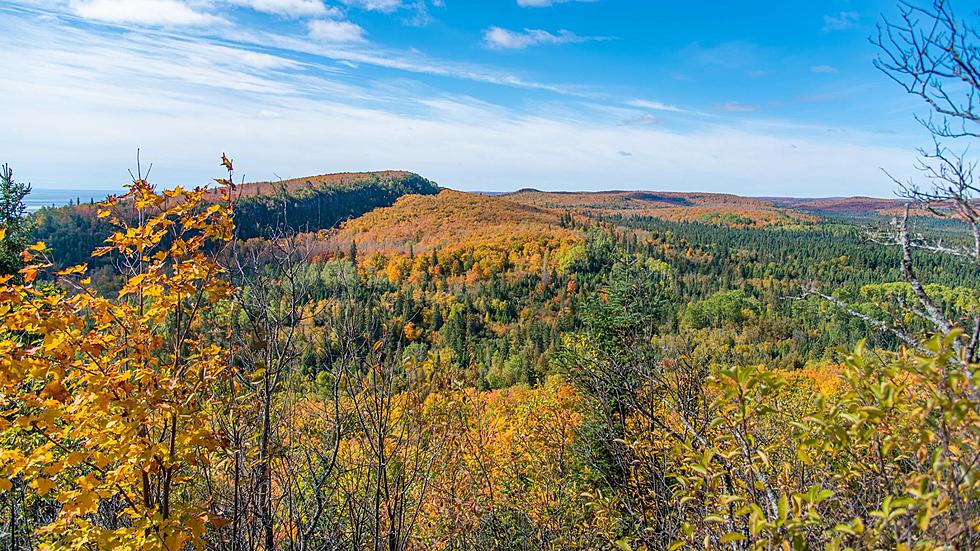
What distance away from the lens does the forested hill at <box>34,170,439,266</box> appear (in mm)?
4973

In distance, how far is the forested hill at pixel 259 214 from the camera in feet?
16.3

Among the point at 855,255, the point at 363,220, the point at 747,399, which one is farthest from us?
the point at 363,220

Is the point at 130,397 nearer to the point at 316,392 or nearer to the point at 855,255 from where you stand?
the point at 316,392

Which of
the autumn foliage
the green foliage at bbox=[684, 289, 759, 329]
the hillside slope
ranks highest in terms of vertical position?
the autumn foliage

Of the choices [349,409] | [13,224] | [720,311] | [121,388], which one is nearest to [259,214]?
[13,224]

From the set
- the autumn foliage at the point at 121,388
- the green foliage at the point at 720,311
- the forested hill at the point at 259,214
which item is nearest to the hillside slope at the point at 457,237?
the forested hill at the point at 259,214

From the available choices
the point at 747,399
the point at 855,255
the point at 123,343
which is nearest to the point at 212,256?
the point at 123,343

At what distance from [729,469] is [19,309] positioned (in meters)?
4.19

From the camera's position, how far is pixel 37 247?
3.26m

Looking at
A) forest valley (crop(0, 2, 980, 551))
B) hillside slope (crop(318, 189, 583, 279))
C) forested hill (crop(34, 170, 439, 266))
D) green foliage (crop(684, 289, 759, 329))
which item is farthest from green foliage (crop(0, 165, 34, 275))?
green foliage (crop(684, 289, 759, 329))

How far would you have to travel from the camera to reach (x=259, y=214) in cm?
3969

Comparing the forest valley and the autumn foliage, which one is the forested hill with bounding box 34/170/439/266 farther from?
the autumn foliage

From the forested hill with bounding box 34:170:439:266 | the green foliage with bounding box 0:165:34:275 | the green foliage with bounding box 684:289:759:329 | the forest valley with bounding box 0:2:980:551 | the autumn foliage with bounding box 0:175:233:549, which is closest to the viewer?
the forest valley with bounding box 0:2:980:551

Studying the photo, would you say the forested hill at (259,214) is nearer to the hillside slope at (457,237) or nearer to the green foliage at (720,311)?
the hillside slope at (457,237)
